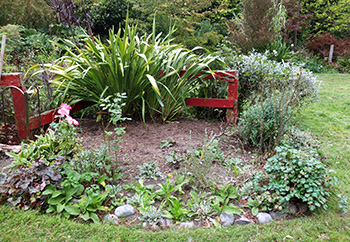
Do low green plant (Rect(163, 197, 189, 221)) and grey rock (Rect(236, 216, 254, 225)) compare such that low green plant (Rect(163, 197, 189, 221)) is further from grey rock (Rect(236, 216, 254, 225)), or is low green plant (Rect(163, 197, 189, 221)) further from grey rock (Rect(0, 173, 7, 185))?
grey rock (Rect(0, 173, 7, 185))

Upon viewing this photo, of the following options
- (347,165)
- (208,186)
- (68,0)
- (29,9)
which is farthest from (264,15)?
(29,9)

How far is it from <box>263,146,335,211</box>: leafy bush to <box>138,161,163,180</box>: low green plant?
101 cm

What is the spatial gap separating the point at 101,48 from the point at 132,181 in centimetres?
168

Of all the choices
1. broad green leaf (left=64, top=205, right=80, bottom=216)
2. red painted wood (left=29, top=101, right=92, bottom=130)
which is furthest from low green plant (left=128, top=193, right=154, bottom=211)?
red painted wood (left=29, top=101, right=92, bottom=130)

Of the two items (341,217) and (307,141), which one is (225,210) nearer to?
(341,217)

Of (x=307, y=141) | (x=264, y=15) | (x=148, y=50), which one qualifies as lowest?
(x=307, y=141)

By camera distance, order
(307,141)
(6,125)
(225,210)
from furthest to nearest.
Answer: (307,141) → (6,125) → (225,210)

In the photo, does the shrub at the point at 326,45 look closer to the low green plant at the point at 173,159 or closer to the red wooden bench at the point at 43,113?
the red wooden bench at the point at 43,113

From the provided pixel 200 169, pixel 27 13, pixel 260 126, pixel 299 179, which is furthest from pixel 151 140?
pixel 27 13

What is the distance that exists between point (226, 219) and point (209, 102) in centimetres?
217

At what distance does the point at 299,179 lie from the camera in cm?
241

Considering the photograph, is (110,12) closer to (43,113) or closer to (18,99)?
(43,113)

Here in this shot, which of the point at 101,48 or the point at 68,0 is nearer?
the point at 101,48

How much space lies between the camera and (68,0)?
5191 millimetres
